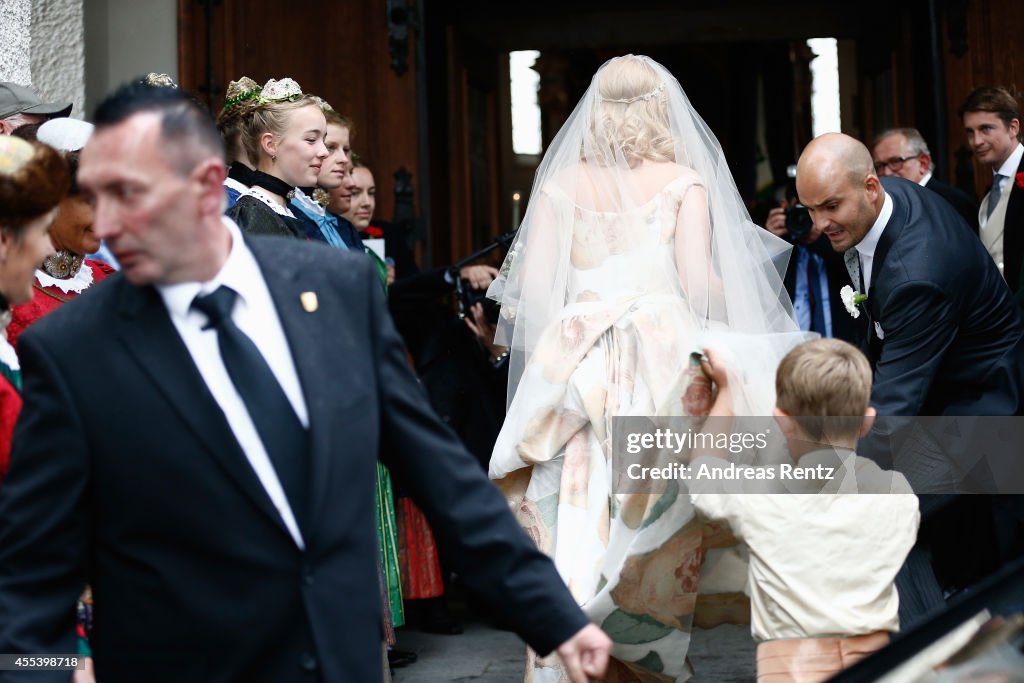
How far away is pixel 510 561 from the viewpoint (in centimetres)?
233

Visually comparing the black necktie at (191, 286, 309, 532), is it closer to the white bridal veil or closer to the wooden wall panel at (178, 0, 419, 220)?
the white bridal veil

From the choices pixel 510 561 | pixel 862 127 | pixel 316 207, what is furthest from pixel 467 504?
pixel 862 127

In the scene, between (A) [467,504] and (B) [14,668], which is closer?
(B) [14,668]

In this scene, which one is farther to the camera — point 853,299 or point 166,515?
point 853,299

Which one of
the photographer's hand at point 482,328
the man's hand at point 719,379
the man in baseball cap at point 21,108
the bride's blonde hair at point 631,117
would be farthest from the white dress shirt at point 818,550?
the photographer's hand at point 482,328

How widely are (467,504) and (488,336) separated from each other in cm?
337

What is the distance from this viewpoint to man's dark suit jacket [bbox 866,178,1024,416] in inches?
163

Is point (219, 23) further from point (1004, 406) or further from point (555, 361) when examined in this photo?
point (1004, 406)

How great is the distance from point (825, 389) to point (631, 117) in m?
1.59

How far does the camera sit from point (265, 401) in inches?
84.1

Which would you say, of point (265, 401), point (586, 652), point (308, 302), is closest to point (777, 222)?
point (586, 652)

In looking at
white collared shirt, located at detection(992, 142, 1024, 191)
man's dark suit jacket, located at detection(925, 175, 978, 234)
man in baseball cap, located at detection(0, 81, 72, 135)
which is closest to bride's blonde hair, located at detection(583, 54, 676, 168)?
man in baseball cap, located at detection(0, 81, 72, 135)

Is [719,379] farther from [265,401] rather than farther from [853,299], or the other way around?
[265,401]

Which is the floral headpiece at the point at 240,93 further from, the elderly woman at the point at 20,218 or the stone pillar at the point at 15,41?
the elderly woman at the point at 20,218
